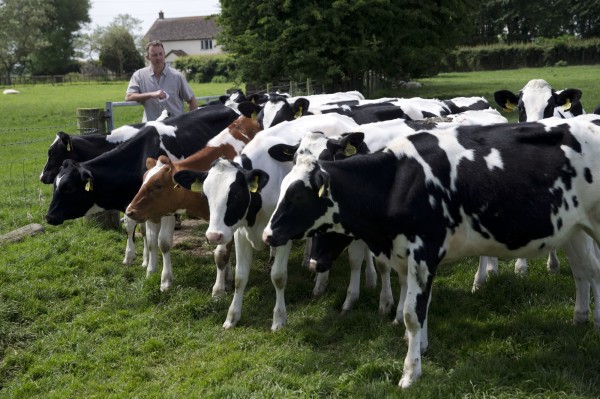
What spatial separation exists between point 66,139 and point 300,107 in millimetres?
3191

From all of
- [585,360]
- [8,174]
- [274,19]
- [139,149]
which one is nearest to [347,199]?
[585,360]

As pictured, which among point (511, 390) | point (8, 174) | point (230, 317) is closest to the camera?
point (511, 390)

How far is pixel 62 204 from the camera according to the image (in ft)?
24.8

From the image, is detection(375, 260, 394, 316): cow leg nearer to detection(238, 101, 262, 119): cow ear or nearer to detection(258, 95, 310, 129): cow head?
detection(258, 95, 310, 129): cow head

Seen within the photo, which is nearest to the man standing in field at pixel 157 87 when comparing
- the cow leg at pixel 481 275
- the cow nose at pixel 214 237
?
the cow nose at pixel 214 237

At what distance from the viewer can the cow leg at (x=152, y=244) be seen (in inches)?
308

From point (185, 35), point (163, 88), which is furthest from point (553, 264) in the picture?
point (185, 35)

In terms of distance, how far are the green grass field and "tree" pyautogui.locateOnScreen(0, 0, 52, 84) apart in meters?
76.1

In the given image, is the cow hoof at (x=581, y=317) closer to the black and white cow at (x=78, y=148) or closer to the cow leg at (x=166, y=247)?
the cow leg at (x=166, y=247)

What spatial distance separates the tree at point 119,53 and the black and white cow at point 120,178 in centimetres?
7395

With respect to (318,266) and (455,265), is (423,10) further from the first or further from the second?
(318,266)

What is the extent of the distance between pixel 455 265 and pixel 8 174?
10949mm

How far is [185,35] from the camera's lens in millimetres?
106000

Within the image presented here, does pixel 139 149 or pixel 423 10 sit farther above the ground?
pixel 423 10
